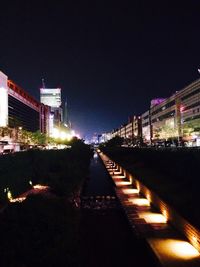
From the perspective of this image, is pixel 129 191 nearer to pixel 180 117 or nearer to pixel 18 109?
pixel 180 117

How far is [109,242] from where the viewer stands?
17469 mm

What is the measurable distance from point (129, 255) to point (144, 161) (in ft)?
80.0

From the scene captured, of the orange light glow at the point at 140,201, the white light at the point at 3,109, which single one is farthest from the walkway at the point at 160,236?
the white light at the point at 3,109

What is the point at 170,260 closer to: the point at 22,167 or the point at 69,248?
the point at 69,248

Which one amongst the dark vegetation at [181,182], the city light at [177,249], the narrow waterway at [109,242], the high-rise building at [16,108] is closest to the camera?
the city light at [177,249]

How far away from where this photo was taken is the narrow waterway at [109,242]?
569 inches

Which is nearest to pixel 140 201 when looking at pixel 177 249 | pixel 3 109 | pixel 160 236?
pixel 160 236

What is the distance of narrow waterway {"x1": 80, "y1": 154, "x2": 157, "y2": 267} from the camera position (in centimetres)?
1445

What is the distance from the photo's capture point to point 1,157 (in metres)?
22.6

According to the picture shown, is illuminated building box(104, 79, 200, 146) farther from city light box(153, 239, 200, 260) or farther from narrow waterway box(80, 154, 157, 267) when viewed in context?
city light box(153, 239, 200, 260)

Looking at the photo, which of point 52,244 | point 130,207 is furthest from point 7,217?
point 130,207

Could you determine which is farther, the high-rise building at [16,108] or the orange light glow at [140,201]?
the high-rise building at [16,108]

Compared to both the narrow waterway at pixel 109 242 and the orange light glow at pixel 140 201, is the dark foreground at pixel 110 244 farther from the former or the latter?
the orange light glow at pixel 140 201

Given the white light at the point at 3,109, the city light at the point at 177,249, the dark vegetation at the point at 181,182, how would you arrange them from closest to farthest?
1. the city light at the point at 177,249
2. the dark vegetation at the point at 181,182
3. the white light at the point at 3,109
